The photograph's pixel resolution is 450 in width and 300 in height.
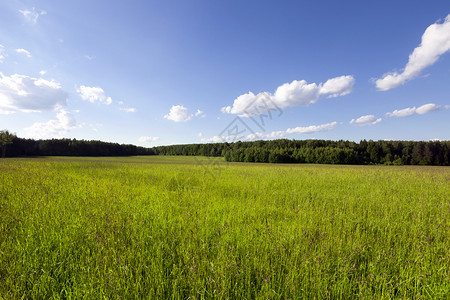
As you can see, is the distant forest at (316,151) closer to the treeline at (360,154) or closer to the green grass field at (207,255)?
the treeline at (360,154)

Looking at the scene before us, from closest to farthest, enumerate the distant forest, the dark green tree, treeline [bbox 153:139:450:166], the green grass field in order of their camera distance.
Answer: the green grass field
treeline [bbox 153:139:450:166]
the distant forest
the dark green tree

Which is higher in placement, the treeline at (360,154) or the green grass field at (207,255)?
the treeline at (360,154)

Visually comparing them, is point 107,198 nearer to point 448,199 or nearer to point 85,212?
point 85,212

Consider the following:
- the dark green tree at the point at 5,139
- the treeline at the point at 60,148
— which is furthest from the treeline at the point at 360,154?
the dark green tree at the point at 5,139

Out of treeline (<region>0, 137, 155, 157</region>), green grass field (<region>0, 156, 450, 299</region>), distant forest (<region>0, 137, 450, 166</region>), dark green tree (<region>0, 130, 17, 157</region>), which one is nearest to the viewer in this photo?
green grass field (<region>0, 156, 450, 299</region>)

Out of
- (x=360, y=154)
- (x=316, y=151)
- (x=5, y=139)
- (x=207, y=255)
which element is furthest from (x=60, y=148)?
(x=360, y=154)

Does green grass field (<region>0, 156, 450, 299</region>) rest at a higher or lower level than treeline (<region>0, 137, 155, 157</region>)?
lower

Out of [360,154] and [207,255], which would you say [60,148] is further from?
[360,154]

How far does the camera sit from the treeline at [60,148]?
7538 cm

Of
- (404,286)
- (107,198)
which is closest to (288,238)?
(404,286)

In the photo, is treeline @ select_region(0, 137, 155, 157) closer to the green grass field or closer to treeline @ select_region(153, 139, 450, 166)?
treeline @ select_region(153, 139, 450, 166)

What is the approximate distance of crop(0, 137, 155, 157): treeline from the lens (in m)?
75.4

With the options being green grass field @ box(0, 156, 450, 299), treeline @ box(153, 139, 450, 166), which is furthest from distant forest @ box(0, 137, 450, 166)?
green grass field @ box(0, 156, 450, 299)

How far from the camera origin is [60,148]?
83.2 metres
